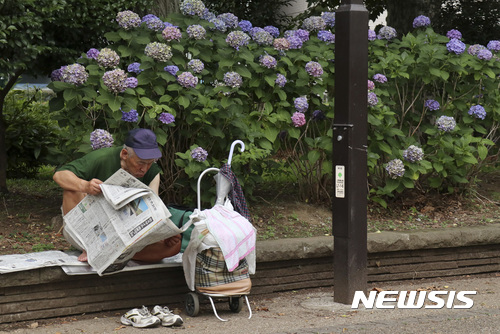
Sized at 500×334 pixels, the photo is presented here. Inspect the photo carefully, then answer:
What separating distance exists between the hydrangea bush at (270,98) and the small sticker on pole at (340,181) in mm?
1049

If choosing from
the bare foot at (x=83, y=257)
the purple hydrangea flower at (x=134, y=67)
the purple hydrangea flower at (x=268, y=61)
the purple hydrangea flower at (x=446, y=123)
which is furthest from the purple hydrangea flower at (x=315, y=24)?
the bare foot at (x=83, y=257)

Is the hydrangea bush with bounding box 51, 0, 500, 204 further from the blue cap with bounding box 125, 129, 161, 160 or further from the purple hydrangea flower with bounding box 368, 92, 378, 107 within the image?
the blue cap with bounding box 125, 129, 161, 160

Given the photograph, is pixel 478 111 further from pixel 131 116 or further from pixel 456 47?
pixel 131 116

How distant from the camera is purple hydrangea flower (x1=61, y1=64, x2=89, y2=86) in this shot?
6.39m

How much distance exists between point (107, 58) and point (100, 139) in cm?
73

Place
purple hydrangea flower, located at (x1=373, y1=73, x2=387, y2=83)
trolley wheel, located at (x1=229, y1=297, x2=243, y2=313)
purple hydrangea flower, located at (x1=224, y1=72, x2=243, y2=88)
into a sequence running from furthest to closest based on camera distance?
1. purple hydrangea flower, located at (x1=373, y1=73, x2=387, y2=83)
2. purple hydrangea flower, located at (x1=224, y1=72, x2=243, y2=88)
3. trolley wheel, located at (x1=229, y1=297, x2=243, y2=313)

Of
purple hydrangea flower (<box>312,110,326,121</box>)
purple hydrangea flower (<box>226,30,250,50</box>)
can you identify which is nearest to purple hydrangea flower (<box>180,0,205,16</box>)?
purple hydrangea flower (<box>226,30,250,50</box>)

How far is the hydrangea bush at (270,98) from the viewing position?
6.66m

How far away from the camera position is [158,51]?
6613mm

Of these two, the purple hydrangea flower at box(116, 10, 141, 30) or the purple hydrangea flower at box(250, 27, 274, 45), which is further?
the purple hydrangea flower at box(250, 27, 274, 45)

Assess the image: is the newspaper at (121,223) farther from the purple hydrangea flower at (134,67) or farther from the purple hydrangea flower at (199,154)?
the purple hydrangea flower at (134,67)

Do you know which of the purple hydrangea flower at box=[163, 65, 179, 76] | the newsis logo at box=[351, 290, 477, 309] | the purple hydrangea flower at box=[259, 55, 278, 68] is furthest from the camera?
the purple hydrangea flower at box=[259, 55, 278, 68]

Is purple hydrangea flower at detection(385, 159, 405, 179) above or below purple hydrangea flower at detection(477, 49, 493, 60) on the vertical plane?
below

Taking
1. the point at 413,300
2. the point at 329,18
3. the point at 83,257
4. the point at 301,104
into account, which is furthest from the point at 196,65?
the point at 413,300
